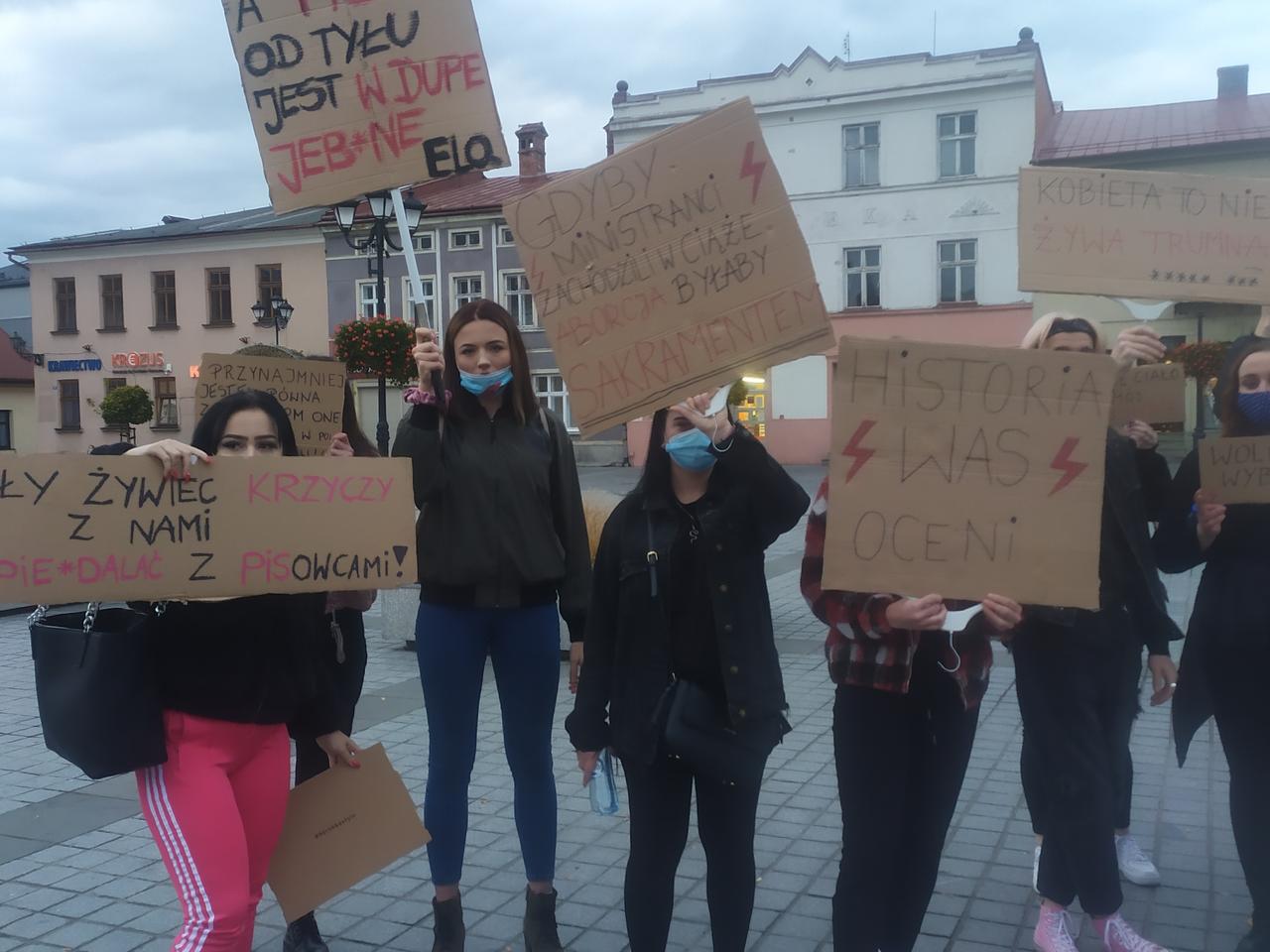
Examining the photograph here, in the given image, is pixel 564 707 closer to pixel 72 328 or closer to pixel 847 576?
pixel 847 576

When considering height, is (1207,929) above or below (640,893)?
below

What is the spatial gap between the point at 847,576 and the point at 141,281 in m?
42.1

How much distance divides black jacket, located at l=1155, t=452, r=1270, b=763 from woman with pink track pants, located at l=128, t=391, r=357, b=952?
2.70 meters

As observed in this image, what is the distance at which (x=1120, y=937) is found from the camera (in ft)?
11.0

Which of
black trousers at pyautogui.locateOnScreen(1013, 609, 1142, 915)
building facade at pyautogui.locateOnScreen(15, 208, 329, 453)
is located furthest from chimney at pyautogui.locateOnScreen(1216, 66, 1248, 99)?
black trousers at pyautogui.locateOnScreen(1013, 609, 1142, 915)

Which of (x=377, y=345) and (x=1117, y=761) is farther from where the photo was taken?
(x=377, y=345)

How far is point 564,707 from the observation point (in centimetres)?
689

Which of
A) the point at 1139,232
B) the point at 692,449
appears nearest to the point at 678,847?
the point at 692,449

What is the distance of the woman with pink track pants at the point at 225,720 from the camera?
254 centimetres

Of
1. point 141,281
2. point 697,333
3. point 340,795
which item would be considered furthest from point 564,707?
point 141,281

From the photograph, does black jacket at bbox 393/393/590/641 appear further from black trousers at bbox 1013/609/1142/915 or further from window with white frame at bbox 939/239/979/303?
window with white frame at bbox 939/239/979/303

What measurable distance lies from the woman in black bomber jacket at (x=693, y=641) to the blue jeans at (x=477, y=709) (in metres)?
0.40

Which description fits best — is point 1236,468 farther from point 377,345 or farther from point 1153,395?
point 377,345

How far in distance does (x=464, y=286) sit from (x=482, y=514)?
35.6m
